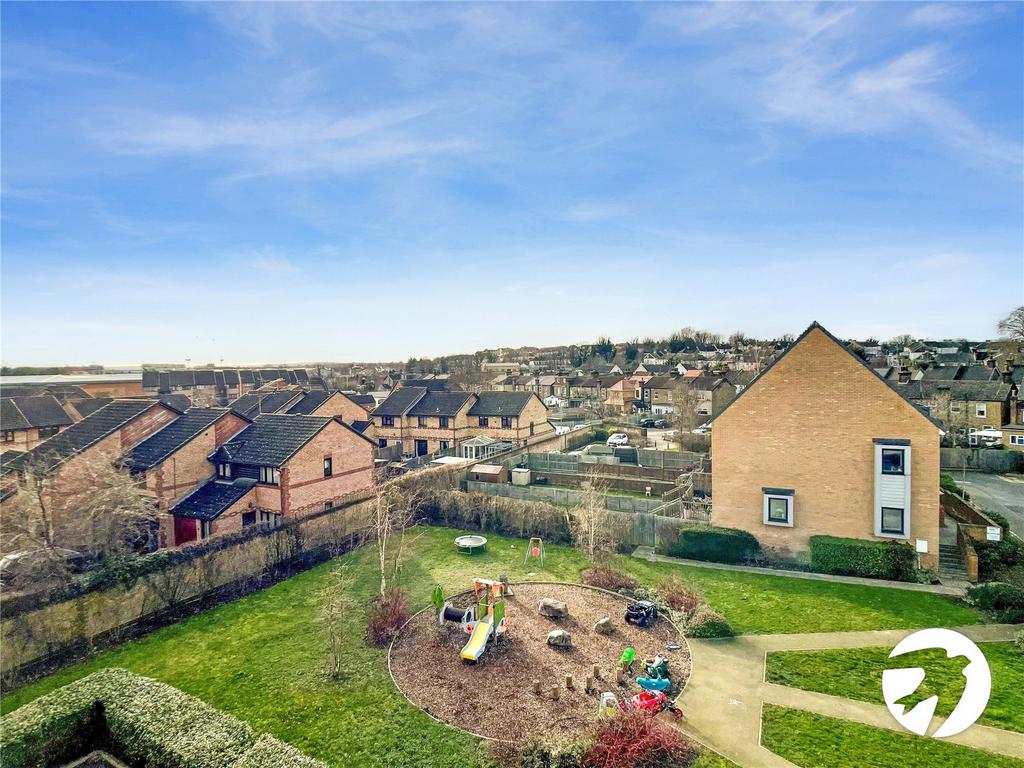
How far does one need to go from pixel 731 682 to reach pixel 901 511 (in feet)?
44.8

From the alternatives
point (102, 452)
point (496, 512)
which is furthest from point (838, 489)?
point (102, 452)

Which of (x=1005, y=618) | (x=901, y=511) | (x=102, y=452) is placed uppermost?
(x=102, y=452)

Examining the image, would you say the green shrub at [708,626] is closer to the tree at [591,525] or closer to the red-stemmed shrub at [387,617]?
the tree at [591,525]

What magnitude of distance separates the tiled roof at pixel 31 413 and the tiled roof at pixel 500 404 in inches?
1574

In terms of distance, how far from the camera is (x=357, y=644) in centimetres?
1683

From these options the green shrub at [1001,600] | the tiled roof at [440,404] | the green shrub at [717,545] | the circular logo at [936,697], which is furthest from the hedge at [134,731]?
the tiled roof at [440,404]

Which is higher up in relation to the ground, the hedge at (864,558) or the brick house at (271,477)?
the brick house at (271,477)

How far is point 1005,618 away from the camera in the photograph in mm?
17812

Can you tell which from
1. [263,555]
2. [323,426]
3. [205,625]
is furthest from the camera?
[323,426]

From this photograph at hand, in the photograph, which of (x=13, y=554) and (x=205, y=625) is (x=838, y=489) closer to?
(x=205, y=625)

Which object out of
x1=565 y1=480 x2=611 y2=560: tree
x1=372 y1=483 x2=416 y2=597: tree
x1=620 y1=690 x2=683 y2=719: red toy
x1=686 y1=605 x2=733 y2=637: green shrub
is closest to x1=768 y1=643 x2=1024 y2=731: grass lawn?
x1=686 y1=605 x2=733 y2=637: green shrub

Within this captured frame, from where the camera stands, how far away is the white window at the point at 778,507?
24.5 metres

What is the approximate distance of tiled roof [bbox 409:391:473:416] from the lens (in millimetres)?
50469

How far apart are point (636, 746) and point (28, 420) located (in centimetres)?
6114
